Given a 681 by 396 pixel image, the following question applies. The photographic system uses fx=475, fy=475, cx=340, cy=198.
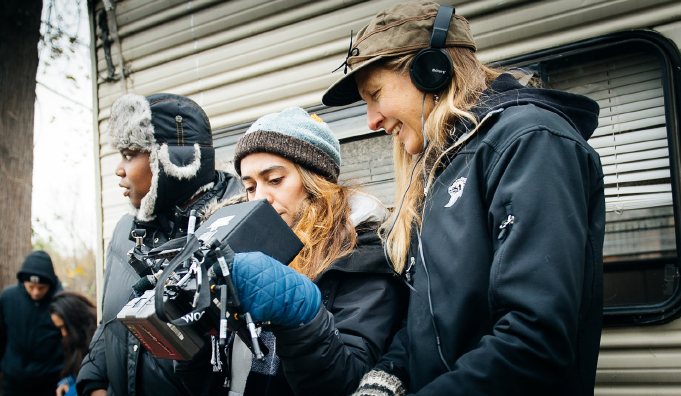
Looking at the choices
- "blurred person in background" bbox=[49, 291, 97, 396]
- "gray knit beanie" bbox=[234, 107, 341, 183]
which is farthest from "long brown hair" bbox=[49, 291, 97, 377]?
"gray knit beanie" bbox=[234, 107, 341, 183]

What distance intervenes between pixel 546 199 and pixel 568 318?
286mm

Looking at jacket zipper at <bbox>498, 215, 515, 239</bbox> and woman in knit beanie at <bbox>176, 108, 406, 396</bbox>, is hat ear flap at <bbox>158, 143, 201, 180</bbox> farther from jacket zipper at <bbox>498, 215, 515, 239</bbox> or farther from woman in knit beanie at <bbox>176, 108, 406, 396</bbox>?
jacket zipper at <bbox>498, 215, 515, 239</bbox>

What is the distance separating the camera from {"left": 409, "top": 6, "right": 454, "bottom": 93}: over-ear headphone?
5.22ft

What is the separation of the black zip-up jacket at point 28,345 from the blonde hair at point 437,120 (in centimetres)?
440

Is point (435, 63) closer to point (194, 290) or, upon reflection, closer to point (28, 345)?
point (194, 290)

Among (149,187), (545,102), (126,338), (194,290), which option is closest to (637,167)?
(545,102)

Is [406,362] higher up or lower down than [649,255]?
lower down

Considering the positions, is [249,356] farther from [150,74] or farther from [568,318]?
[150,74]

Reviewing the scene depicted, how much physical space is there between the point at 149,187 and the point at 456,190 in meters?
2.00

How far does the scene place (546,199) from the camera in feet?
3.82

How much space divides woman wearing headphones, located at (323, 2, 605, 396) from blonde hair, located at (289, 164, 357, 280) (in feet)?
0.93

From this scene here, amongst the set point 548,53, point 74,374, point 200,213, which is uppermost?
point 548,53

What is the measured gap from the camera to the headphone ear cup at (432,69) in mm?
1589

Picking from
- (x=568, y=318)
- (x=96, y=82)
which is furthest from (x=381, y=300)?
(x=96, y=82)
